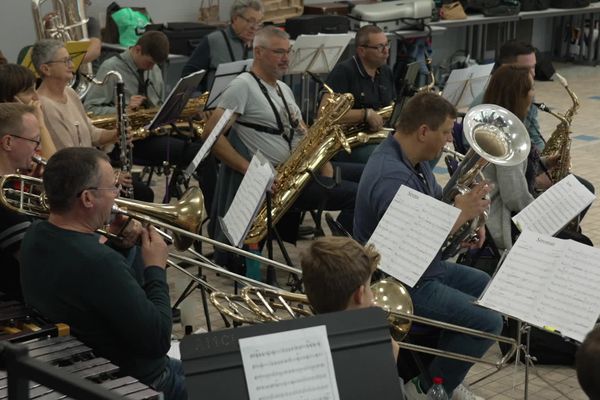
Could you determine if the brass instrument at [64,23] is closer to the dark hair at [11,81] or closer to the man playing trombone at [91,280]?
the dark hair at [11,81]

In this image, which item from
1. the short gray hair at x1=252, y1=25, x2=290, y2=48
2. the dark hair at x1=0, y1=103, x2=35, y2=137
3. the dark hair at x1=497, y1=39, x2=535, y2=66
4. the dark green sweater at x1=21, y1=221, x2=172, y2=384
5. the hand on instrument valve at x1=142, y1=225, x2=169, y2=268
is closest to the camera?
the dark green sweater at x1=21, y1=221, x2=172, y2=384

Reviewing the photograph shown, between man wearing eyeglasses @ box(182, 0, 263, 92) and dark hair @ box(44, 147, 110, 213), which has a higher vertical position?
dark hair @ box(44, 147, 110, 213)

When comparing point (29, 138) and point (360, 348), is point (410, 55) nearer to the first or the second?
point (29, 138)

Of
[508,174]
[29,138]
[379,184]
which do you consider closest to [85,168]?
[29,138]

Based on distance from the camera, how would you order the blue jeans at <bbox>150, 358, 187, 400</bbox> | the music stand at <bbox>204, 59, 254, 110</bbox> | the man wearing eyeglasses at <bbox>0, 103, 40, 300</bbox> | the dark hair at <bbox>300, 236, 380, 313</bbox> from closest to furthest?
the dark hair at <bbox>300, 236, 380, 313</bbox> → the blue jeans at <bbox>150, 358, 187, 400</bbox> → the man wearing eyeglasses at <bbox>0, 103, 40, 300</bbox> → the music stand at <bbox>204, 59, 254, 110</bbox>

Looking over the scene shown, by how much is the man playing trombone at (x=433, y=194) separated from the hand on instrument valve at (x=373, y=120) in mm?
2128

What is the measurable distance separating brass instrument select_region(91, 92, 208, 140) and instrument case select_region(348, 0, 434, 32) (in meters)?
4.91

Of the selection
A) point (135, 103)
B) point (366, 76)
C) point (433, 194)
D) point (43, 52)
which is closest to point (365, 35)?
point (366, 76)

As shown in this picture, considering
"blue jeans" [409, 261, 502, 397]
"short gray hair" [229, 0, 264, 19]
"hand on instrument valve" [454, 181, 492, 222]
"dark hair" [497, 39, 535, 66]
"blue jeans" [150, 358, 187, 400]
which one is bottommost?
"blue jeans" [409, 261, 502, 397]

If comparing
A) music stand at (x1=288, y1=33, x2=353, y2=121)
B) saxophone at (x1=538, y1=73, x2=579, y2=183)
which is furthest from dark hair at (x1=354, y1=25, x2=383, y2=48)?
saxophone at (x1=538, y1=73, x2=579, y2=183)

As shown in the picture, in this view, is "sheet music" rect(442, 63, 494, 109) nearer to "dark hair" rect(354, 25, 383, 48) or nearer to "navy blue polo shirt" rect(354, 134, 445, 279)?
"dark hair" rect(354, 25, 383, 48)

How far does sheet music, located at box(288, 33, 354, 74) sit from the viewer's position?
25.3 ft

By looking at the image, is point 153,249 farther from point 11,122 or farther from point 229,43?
point 229,43

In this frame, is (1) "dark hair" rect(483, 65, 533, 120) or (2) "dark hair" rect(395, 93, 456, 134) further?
(1) "dark hair" rect(483, 65, 533, 120)
